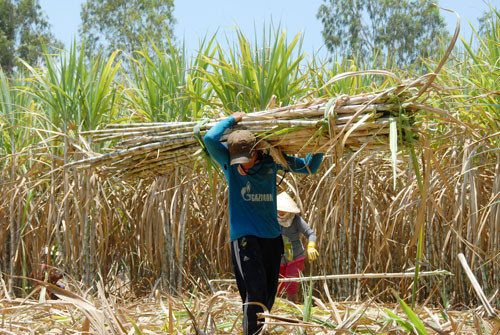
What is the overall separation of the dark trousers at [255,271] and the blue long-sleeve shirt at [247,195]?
0.05 meters

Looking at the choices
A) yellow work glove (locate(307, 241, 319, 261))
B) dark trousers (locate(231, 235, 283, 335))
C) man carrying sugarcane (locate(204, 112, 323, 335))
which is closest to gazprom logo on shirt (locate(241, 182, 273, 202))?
man carrying sugarcane (locate(204, 112, 323, 335))

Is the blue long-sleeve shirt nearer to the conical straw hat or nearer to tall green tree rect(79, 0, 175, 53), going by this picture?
the conical straw hat

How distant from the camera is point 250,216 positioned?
10.4ft

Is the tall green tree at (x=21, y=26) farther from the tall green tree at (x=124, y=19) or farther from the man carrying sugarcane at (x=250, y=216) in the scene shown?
the man carrying sugarcane at (x=250, y=216)

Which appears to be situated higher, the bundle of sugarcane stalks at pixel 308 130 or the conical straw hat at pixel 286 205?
the bundle of sugarcane stalks at pixel 308 130

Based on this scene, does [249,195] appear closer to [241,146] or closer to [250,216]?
[250,216]

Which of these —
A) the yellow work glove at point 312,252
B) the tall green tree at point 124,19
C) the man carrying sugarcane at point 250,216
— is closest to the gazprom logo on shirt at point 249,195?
the man carrying sugarcane at point 250,216

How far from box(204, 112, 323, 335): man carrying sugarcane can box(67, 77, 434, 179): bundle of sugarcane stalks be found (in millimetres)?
122

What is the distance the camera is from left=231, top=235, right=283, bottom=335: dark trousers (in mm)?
3002

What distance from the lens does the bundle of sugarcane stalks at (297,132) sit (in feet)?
8.38

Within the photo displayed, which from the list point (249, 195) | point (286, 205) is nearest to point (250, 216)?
point (249, 195)

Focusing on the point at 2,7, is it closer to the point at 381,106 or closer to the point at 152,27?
the point at 152,27

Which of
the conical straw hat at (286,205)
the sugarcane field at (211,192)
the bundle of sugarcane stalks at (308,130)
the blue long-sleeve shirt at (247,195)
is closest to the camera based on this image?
the bundle of sugarcane stalks at (308,130)

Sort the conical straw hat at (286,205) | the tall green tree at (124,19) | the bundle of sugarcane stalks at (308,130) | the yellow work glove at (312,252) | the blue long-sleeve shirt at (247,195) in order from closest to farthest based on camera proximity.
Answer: the bundle of sugarcane stalks at (308,130)
the blue long-sleeve shirt at (247,195)
the yellow work glove at (312,252)
the conical straw hat at (286,205)
the tall green tree at (124,19)
